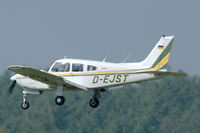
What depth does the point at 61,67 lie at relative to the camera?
32500 mm

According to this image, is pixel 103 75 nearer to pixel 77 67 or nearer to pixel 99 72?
pixel 99 72

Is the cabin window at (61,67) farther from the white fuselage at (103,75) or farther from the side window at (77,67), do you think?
the side window at (77,67)

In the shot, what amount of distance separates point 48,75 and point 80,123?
6078cm

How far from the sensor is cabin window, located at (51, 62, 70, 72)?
3234cm

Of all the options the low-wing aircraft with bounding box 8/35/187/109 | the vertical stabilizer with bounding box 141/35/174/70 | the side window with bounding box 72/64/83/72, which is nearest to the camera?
the low-wing aircraft with bounding box 8/35/187/109

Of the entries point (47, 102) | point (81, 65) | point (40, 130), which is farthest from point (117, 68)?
point (47, 102)

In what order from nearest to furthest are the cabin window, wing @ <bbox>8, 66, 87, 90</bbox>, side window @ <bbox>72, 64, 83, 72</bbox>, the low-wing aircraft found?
wing @ <bbox>8, 66, 87, 90</bbox> → the low-wing aircraft → side window @ <bbox>72, 64, 83, 72</bbox> → the cabin window

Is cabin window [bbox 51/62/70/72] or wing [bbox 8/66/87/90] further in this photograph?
cabin window [bbox 51/62/70/72]

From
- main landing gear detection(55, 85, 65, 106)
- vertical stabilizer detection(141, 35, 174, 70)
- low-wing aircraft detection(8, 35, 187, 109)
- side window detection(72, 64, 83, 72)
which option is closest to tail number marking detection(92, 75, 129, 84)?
low-wing aircraft detection(8, 35, 187, 109)

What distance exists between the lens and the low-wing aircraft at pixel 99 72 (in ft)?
104

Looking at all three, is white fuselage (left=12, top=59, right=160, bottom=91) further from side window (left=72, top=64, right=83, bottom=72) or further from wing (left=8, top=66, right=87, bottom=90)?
wing (left=8, top=66, right=87, bottom=90)

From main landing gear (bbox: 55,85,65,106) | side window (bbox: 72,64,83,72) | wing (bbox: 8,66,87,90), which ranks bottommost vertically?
main landing gear (bbox: 55,85,65,106)

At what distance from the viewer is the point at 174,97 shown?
10081 cm

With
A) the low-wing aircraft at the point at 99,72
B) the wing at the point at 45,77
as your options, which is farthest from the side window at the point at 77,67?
the wing at the point at 45,77
